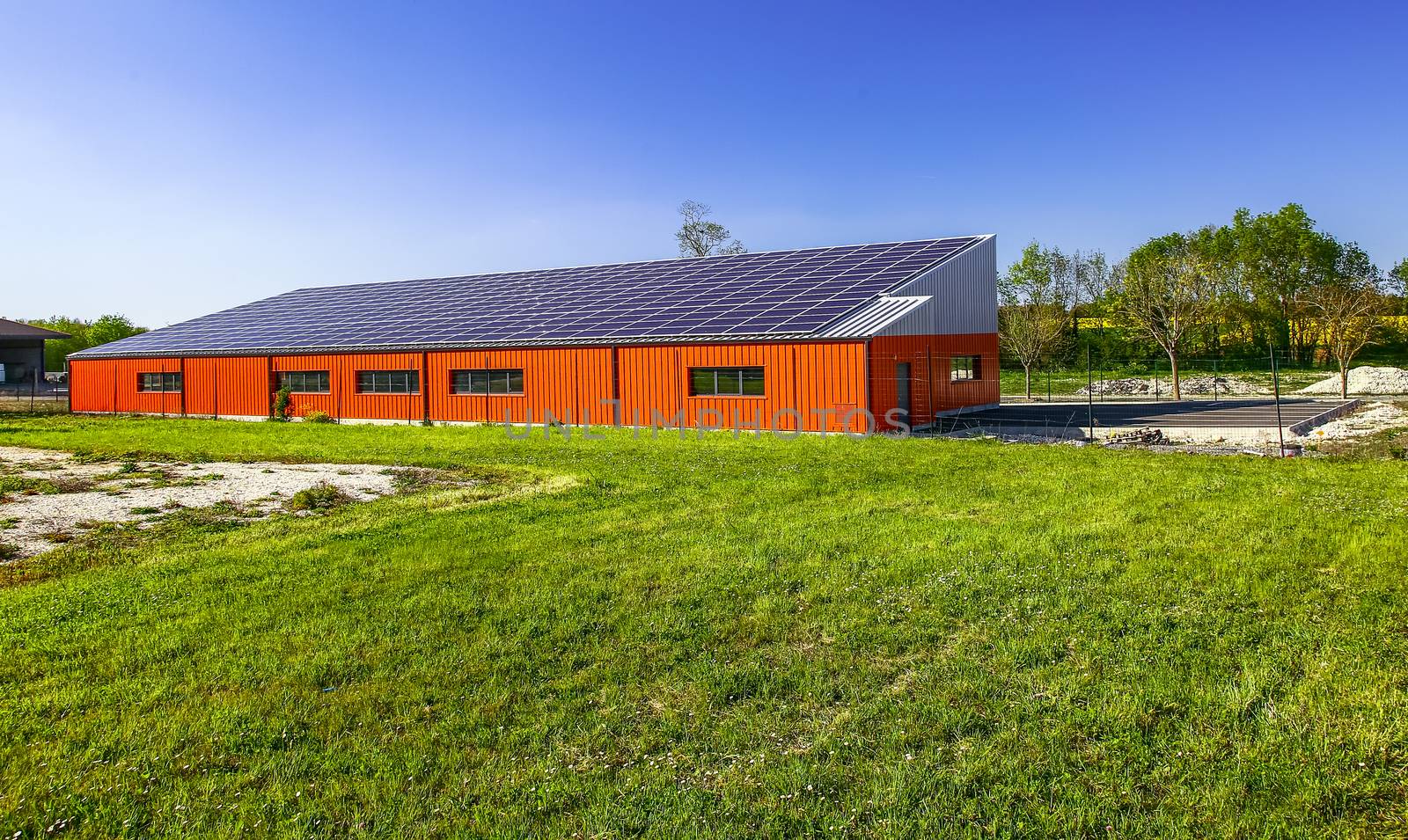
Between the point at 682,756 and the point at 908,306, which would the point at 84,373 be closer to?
the point at 908,306

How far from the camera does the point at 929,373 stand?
21.9 metres

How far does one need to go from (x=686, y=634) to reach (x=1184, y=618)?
12.1ft

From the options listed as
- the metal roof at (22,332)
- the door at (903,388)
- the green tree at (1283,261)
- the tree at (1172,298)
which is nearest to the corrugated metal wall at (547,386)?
the door at (903,388)

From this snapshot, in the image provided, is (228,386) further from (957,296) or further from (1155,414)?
(1155,414)

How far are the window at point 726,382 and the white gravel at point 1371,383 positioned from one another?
2687 cm

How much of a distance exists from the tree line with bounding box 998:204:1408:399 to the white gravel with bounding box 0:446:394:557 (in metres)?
34.3

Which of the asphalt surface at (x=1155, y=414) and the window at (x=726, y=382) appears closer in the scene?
→ the asphalt surface at (x=1155, y=414)

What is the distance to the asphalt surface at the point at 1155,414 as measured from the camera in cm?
2205

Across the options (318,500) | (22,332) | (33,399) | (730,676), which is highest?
(22,332)

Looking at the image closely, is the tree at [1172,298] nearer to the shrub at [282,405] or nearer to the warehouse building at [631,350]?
the warehouse building at [631,350]

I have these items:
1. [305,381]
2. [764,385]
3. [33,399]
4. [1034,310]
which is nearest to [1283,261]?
[1034,310]

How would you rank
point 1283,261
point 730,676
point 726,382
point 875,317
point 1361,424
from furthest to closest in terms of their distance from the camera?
1. point 1283,261
2. point 726,382
3. point 875,317
4. point 1361,424
5. point 730,676

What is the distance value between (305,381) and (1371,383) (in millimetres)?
44409

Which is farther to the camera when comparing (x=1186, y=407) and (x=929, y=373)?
(x=1186, y=407)
